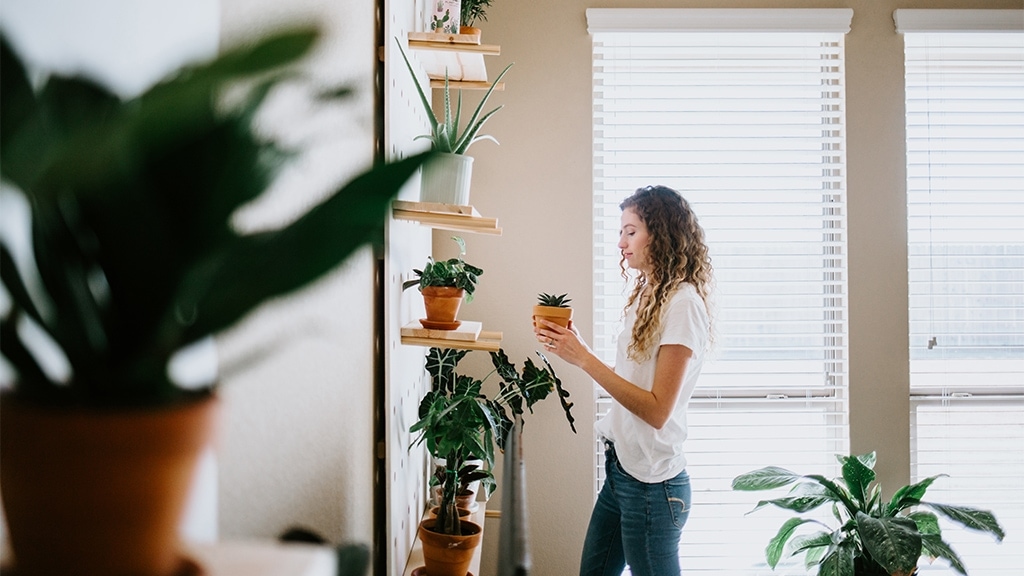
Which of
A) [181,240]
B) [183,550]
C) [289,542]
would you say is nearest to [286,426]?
[289,542]

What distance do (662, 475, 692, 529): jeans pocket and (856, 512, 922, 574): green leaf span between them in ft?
2.12

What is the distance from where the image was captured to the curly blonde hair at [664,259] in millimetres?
1841

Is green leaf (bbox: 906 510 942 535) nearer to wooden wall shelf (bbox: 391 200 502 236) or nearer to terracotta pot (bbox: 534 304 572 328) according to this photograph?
terracotta pot (bbox: 534 304 572 328)

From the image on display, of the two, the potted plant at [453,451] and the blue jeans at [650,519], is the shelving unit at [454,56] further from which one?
the blue jeans at [650,519]

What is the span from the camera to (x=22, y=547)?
11.5 inches

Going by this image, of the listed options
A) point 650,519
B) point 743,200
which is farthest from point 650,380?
point 743,200

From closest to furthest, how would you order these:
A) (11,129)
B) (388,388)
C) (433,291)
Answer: (11,129) < (388,388) < (433,291)

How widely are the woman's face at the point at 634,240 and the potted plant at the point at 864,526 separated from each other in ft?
3.04

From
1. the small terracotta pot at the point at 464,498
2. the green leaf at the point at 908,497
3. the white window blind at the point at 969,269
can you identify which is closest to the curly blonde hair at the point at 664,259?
the small terracotta pot at the point at 464,498

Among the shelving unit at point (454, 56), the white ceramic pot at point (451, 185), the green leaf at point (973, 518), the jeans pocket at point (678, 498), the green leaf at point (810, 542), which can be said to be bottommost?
the green leaf at point (810, 542)

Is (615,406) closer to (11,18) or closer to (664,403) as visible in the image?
(664,403)

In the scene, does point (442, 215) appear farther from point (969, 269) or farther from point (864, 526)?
point (969, 269)

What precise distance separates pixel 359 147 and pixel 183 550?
94 centimetres

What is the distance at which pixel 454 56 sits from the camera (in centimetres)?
188
